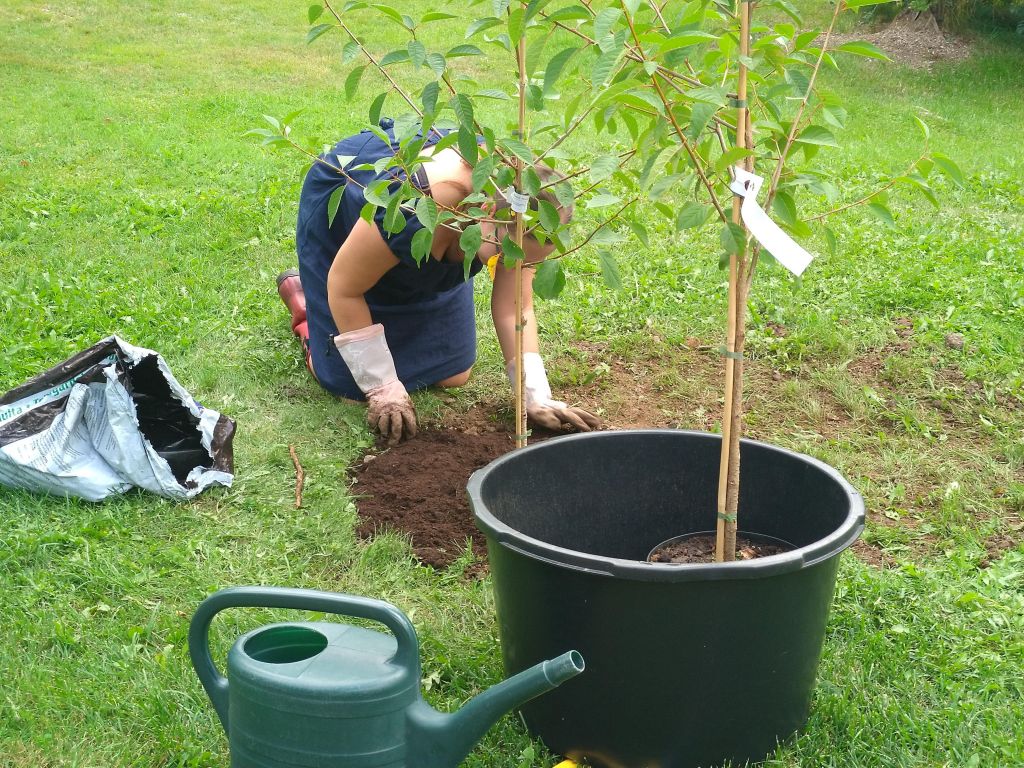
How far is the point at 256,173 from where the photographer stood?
6281 mm

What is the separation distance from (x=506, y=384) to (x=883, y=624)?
175 centimetres

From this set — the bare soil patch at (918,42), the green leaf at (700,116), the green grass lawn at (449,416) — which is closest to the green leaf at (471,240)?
the green leaf at (700,116)

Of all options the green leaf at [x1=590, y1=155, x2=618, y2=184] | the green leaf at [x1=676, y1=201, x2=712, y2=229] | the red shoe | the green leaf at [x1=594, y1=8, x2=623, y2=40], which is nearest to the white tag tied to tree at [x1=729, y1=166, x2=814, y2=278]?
the green leaf at [x1=676, y1=201, x2=712, y2=229]

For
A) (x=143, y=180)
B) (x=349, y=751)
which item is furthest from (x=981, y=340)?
(x=143, y=180)

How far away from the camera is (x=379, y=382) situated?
3348 mm

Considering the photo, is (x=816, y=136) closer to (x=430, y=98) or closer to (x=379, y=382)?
(x=430, y=98)

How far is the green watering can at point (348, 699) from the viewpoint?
4.78 ft

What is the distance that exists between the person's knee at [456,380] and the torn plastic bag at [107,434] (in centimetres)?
88

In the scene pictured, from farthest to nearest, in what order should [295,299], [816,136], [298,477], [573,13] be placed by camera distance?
[295,299]
[298,477]
[573,13]
[816,136]

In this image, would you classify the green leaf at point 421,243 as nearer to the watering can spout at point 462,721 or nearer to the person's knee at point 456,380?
the watering can spout at point 462,721

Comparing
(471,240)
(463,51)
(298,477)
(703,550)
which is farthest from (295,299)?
(703,550)

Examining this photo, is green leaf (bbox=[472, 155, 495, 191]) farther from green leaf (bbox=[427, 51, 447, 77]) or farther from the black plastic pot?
the black plastic pot

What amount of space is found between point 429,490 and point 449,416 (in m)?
0.58


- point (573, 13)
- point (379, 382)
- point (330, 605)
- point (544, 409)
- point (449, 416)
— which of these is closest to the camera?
point (330, 605)
